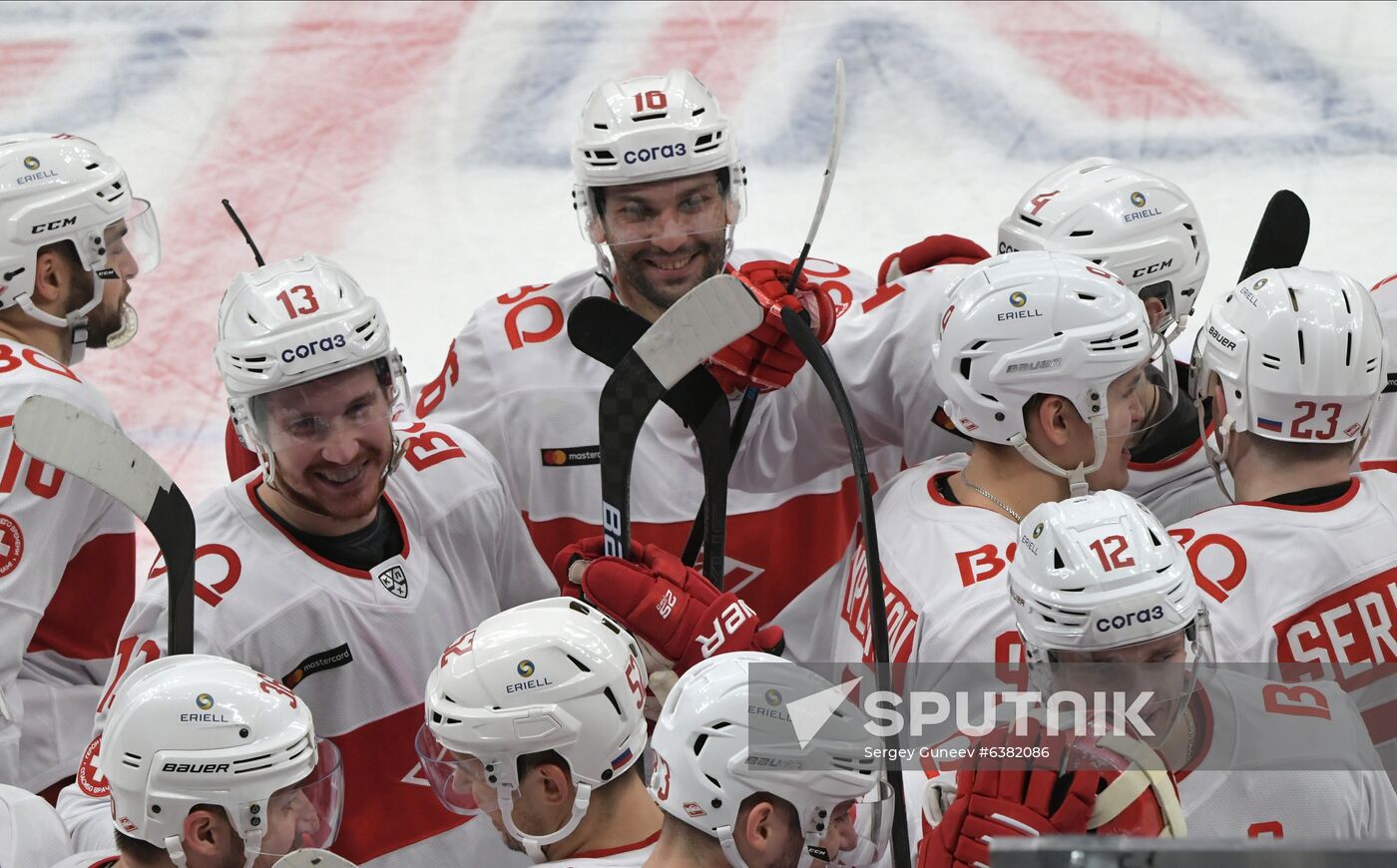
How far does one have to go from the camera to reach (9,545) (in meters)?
3.14

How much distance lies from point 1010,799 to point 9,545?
2035 mm

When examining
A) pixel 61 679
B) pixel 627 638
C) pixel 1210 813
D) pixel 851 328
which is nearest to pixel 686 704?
pixel 627 638

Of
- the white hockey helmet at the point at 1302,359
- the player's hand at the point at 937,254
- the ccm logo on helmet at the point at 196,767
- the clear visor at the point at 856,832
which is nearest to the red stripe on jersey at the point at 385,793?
the ccm logo on helmet at the point at 196,767

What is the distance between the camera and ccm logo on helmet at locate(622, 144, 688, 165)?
134 inches

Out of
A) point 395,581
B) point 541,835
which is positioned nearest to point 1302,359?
point 541,835

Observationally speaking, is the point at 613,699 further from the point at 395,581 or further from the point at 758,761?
the point at 395,581

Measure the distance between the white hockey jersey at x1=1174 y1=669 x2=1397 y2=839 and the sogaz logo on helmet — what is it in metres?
1.61

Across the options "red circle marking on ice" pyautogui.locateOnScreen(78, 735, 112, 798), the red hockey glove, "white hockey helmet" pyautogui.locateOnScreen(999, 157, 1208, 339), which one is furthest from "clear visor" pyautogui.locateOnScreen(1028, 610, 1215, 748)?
the red hockey glove

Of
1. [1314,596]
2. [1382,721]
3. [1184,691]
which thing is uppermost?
[1184,691]

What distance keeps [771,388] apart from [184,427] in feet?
8.77

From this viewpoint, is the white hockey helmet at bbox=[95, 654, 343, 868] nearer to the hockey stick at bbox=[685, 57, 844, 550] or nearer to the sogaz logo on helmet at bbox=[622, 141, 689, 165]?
the hockey stick at bbox=[685, 57, 844, 550]

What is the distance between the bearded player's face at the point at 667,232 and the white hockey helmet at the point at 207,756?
1.36 metres

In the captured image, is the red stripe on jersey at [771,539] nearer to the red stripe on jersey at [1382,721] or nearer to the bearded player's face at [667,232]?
the bearded player's face at [667,232]

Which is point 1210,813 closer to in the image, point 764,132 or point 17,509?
point 17,509
